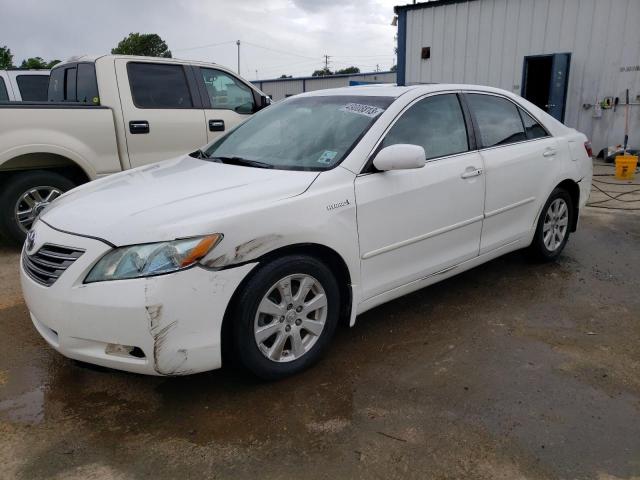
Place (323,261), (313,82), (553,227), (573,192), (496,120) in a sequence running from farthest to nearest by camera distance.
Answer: (313,82), (573,192), (553,227), (496,120), (323,261)

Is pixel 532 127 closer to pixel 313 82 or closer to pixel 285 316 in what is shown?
pixel 285 316

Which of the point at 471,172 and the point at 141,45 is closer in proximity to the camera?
the point at 471,172

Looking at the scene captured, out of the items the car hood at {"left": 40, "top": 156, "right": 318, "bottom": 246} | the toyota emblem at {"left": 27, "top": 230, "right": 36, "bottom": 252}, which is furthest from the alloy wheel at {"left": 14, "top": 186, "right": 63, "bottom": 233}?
the toyota emblem at {"left": 27, "top": 230, "right": 36, "bottom": 252}

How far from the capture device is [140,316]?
7.59 ft

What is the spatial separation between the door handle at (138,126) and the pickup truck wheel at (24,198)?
88 centimetres

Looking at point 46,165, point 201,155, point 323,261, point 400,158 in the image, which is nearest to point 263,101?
point 46,165

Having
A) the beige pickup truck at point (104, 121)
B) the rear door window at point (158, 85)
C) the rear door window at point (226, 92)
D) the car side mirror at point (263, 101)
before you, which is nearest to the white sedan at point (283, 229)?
the beige pickup truck at point (104, 121)

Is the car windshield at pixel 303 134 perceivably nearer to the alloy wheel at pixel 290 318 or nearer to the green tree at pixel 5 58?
the alloy wheel at pixel 290 318

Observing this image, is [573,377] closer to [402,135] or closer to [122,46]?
[402,135]

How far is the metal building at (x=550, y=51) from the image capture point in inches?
419

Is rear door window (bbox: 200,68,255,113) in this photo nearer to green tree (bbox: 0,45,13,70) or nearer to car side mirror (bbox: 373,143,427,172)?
car side mirror (bbox: 373,143,427,172)

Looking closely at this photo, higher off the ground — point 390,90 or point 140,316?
point 390,90

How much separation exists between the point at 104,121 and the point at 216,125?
4.29ft

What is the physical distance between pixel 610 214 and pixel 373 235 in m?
4.86
